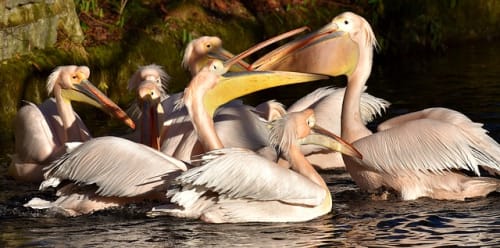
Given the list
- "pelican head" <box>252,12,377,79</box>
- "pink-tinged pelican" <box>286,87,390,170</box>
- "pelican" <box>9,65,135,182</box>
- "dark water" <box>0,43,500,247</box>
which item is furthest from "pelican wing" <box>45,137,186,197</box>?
"pink-tinged pelican" <box>286,87,390,170</box>

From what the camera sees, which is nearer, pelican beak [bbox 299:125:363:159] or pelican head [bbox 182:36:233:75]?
pelican beak [bbox 299:125:363:159]

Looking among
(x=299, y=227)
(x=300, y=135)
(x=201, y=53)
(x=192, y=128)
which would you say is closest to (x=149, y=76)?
(x=201, y=53)

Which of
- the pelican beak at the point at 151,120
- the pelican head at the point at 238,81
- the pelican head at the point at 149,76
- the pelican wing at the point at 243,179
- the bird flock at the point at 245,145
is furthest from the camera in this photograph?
the pelican head at the point at 149,76

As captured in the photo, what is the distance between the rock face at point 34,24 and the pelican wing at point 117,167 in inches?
124

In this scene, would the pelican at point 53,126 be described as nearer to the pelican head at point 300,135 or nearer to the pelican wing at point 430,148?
the pelican head at point 300,135

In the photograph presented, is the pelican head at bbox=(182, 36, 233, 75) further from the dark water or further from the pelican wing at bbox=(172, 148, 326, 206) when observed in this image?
the pelican wing at bbox=(172, 148, 326, 206)

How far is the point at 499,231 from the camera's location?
6.47 m

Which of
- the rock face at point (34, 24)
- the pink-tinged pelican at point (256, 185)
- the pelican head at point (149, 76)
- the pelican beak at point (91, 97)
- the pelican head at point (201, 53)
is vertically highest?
the rock face at point (34, 24)

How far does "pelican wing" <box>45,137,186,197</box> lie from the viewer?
7070 mm

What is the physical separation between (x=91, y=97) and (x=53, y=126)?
37 centimetres

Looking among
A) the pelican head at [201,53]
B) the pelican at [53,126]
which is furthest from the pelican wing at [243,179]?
the pelican head at [201,53]

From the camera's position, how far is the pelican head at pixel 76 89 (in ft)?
28.3

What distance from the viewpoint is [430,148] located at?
733 cm

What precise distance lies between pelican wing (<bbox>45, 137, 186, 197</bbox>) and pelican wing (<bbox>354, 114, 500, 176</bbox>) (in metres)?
1.18
